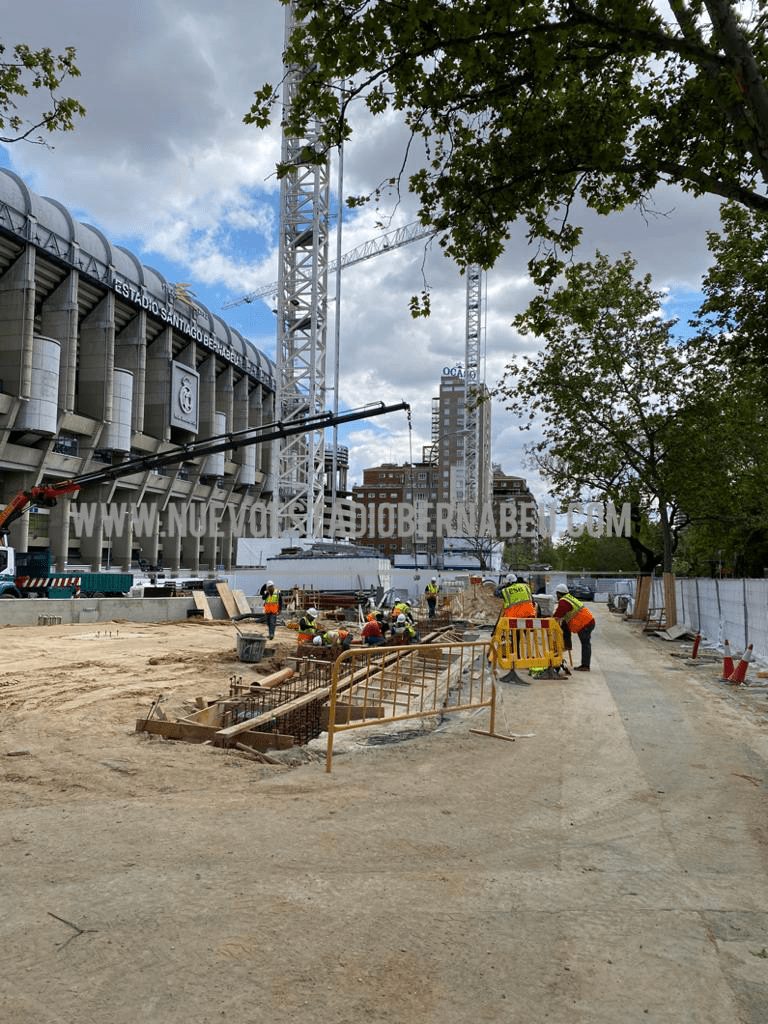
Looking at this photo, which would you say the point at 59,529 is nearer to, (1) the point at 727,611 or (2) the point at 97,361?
(2) the point at 97,361

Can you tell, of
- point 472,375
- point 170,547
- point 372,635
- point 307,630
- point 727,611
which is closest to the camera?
point 372,635

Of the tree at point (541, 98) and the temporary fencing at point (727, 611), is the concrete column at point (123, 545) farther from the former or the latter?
the tree at point (541, 98)

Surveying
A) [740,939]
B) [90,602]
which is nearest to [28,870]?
[740,939]

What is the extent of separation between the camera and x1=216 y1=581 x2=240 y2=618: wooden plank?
92.0 ft

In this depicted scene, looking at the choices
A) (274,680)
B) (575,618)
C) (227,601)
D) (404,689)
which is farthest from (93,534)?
(404,689)

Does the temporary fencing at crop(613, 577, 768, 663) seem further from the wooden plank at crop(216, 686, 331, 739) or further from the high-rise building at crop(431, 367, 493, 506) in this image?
the high-rise building at crop(431, 367, 493, 506)

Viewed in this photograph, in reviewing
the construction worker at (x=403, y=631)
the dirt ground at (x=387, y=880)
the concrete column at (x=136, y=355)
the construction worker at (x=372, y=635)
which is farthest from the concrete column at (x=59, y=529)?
the dirt ground at (x=387, y=880)

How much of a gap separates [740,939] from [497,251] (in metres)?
7.03

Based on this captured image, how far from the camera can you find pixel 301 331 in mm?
50656

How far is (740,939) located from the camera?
3734 mm

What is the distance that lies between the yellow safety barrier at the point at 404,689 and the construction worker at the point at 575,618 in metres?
2.02

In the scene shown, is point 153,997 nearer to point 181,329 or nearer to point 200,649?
point 200,649

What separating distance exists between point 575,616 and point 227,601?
17215mm

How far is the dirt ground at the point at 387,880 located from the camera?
3205 mm
